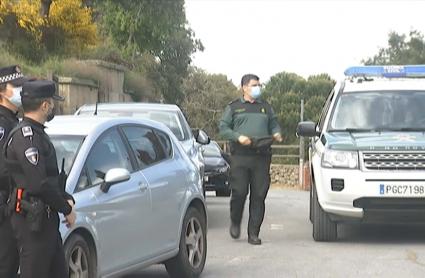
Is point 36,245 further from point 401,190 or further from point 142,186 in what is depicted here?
point 401,190

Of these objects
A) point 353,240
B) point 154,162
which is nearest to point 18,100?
point 154,162

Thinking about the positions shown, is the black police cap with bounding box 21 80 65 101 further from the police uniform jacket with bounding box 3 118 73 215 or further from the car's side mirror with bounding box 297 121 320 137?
the car's side mirror with bounding box 297 121 320 137

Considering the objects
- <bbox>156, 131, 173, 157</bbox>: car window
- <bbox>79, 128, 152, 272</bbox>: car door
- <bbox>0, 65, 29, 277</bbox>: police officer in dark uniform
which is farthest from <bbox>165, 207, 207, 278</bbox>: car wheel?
<bbox>0, 65, 29, 277</bbox>: police officer in dark uniform

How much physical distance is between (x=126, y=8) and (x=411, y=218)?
17866 mm

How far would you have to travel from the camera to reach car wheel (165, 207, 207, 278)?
7914 millimetres

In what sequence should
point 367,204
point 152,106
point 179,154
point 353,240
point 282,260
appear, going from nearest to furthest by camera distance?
point 179,154 < point 282,260 < point 367,204 < point 353,240 < point 152,106

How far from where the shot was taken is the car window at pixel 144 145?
295 inches

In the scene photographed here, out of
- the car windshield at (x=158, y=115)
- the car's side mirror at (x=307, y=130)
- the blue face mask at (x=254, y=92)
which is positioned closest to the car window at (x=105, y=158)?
the blue face mask at (x=254, y=92)

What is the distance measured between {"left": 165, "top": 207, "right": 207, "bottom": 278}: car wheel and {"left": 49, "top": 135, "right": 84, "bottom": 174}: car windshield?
1.60m

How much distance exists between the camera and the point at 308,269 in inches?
346

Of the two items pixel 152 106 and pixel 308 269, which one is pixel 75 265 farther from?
pixel 152 106

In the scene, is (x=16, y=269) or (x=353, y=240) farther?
(x=353, y=240)

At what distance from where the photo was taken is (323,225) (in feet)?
35.2

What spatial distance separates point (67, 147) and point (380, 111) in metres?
5.65
